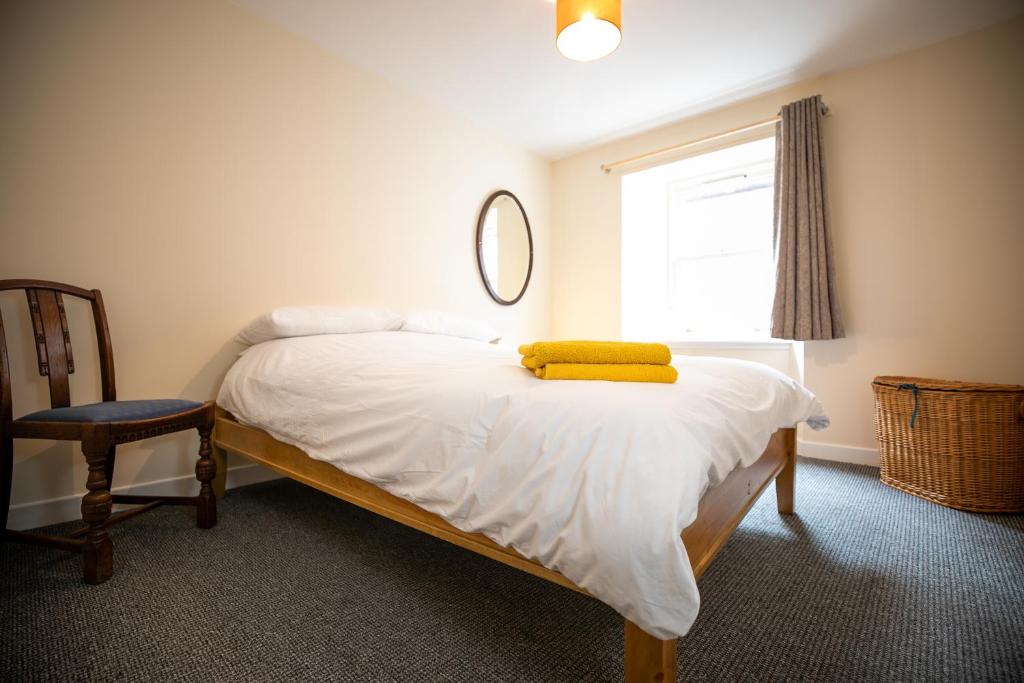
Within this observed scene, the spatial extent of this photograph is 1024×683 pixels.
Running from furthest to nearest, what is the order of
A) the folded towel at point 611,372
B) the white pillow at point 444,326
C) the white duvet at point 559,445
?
the white pillow at point 444,326, the folded towel at point 611,372, the white duvet at point 559,445

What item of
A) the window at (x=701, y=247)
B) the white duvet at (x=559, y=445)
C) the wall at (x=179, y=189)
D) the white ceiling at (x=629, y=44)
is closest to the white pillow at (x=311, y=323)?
the wall at (x=179, y=189)

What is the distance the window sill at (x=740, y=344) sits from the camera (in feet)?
9.56

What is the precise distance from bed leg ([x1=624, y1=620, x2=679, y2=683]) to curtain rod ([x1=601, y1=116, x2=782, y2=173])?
3163 millimetres

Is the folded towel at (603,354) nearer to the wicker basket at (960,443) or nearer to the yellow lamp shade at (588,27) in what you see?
the yellow lamp shade at (588,27)

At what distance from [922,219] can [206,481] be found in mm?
3770

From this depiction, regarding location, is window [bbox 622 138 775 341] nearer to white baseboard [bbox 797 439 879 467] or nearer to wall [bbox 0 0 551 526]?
white baseboard [bbox 797 439 879 467]

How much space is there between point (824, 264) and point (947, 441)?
3.60 feet

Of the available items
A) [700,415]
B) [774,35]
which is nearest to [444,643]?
[700,415]

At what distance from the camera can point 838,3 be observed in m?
2.11

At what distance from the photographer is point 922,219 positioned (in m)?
2.42

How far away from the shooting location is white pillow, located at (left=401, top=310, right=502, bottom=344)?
2.41 meters

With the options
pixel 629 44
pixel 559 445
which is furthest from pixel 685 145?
pixel 559 445

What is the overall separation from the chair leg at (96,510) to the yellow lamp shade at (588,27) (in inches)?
81.7

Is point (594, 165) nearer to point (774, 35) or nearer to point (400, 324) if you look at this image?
point (774, 35)
